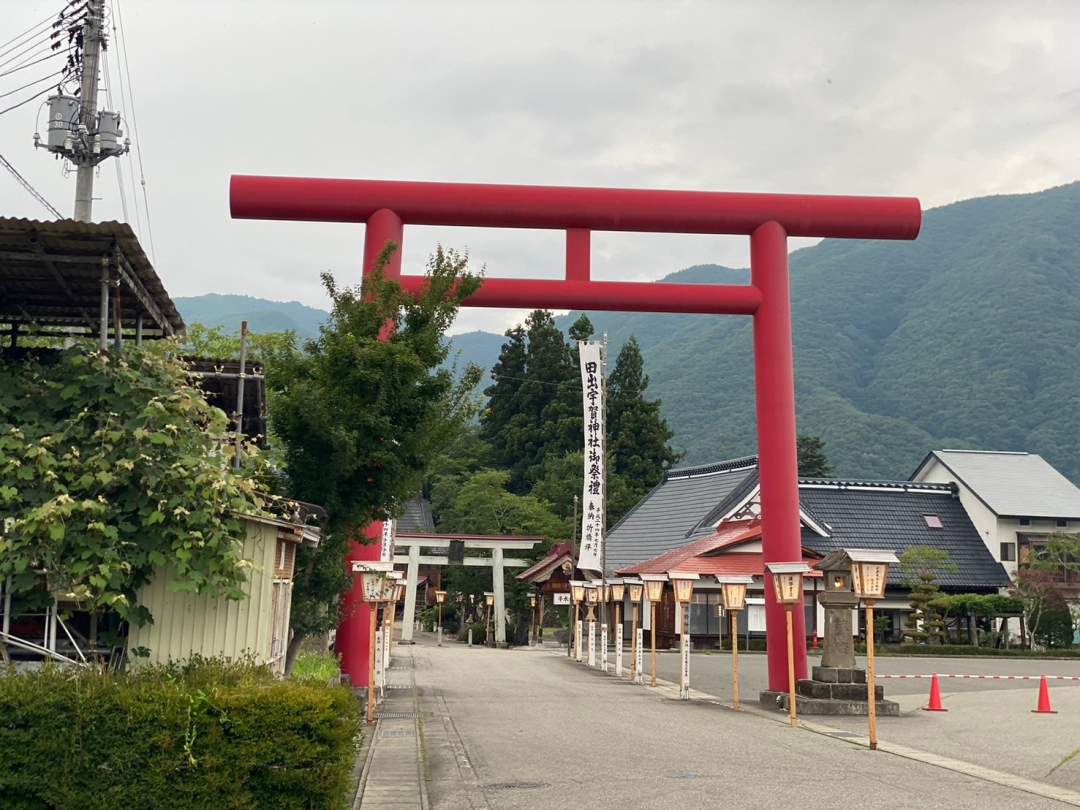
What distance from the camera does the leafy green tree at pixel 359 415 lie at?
14812 mm

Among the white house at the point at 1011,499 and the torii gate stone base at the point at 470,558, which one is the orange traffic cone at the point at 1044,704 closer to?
the white house at the point at 1011,499

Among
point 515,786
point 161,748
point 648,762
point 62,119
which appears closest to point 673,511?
point 62,119

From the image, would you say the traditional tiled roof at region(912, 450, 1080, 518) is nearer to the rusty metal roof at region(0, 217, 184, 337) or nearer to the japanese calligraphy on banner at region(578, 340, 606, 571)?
the japanese calligraphy on banner at region(578, 340, 606, 571)

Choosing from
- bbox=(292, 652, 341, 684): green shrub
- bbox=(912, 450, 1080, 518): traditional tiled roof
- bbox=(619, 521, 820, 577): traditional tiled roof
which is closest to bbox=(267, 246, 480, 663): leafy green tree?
bbox=(292, 652, 341, 684): green shrub

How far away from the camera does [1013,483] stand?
51031 millimetres

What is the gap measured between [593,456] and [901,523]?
70.6 feet

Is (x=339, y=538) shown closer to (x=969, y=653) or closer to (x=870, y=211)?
(x=870, y=211)

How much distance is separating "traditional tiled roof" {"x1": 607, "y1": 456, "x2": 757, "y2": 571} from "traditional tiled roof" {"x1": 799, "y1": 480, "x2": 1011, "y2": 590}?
3384 millimetres

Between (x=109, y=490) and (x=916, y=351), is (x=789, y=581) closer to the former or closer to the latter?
(x=109, y=490)

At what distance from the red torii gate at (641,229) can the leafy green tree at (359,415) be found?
7.50 ft

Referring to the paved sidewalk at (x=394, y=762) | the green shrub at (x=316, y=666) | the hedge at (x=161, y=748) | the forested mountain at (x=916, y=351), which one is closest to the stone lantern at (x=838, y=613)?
the paved sidewalk at (x=394, y=762)

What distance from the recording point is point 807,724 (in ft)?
57.1

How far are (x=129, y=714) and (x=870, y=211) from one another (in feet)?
48.1

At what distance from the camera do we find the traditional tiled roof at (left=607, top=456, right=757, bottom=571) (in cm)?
4538
